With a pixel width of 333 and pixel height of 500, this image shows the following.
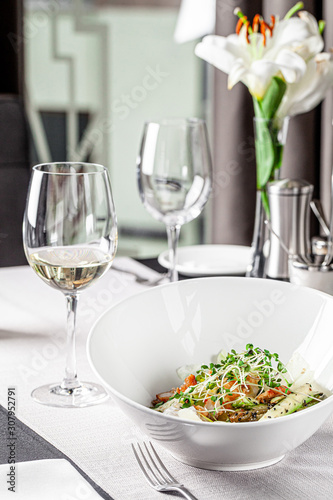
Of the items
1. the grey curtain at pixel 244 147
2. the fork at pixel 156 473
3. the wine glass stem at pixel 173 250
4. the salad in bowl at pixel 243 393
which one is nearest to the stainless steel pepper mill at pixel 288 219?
the wine glass stem at pixel 173 250

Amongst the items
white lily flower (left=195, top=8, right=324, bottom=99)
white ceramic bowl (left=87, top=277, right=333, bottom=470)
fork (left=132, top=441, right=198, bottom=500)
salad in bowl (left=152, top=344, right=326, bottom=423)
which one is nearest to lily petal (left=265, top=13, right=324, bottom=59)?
white lily flower (left=195, top=8, right=324, bottom=99)

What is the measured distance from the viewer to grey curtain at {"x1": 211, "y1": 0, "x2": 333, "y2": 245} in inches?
71.6

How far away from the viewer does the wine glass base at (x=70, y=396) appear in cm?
78

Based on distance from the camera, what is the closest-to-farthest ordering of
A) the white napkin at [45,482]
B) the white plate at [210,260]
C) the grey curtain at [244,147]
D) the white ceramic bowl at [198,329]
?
1. the white napkin at [45,482]
2. the white ceramic bowl at [198,329]
3. the white plate at [210,260]
4. the grey curtain at [244,147]

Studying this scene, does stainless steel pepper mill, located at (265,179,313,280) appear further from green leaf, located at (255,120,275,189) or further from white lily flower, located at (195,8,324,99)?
white lily flower, located at (195,8,324,99)

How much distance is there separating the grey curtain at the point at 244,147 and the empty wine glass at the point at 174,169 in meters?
0.74

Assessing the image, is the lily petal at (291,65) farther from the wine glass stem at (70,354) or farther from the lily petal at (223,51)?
the wine glass stem at (70,354)

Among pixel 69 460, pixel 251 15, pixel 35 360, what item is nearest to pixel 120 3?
pixel 251 15

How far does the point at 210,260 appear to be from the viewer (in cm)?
135

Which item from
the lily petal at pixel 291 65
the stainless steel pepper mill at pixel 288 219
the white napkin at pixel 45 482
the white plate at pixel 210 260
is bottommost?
the white napkin at pixel 45 482

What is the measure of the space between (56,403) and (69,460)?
13 cm

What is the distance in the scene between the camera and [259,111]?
1.14 meters

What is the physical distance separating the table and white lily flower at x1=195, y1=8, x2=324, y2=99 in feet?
1.48

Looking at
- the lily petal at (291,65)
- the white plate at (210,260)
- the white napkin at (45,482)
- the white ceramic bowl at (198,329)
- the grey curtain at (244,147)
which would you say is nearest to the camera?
the white napkin at (45,482)
